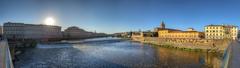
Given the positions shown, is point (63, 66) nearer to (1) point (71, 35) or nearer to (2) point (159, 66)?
(2) point (159, 66)

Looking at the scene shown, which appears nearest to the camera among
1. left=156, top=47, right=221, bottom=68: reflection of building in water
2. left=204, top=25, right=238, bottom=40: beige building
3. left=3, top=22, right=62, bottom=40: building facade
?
left=156, top=47, right=221, bottom=68: reflection of building in water

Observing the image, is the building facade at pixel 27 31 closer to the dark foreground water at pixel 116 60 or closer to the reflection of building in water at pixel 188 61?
the dark foreground water at pixel 116 60

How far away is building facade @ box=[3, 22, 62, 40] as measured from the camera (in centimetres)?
9669

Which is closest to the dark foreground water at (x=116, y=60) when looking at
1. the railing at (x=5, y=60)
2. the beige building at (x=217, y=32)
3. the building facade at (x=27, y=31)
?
the railing at (x=5, y=60)

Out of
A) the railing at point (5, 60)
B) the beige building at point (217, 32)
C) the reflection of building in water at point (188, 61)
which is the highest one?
the beige building at point (217, 32)

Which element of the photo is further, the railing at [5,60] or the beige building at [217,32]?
the beige building at [217,32]

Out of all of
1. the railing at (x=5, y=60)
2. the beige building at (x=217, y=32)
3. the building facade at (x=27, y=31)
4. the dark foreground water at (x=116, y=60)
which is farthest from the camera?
the building facade at (x=27, y=31)

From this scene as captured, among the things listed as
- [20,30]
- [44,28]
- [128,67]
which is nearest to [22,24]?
[20,30]

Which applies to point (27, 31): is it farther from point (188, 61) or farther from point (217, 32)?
point (188, 61)

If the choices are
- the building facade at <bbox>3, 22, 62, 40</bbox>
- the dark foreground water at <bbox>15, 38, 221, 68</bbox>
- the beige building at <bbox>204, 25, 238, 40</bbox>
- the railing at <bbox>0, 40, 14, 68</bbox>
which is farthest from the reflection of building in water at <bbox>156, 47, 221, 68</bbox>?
the building facade at <bbox>3, 22, 62, 40</bbox>

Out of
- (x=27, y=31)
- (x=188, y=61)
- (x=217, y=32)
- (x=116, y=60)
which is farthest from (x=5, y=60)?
(x=27, y=31)

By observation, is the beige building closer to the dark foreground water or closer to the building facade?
the dark foreground water

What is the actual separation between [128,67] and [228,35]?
64.8m

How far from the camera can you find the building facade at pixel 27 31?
9669 centimetres
